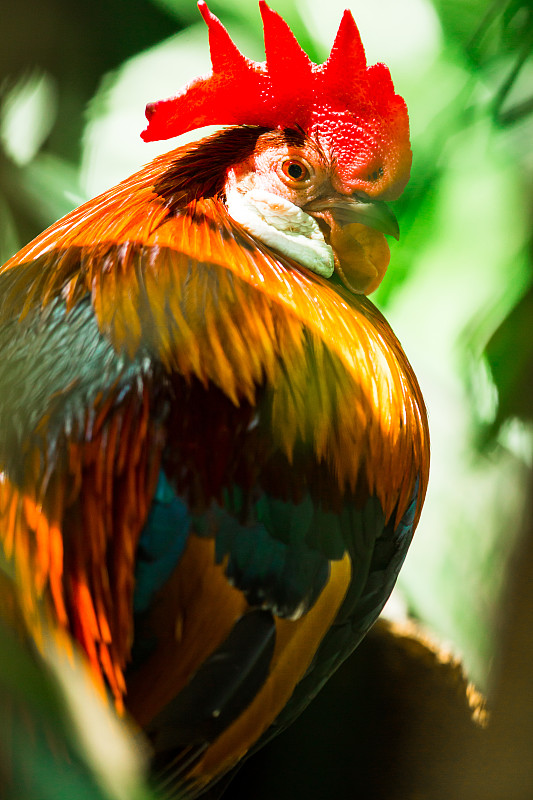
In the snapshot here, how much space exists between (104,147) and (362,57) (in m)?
0.27

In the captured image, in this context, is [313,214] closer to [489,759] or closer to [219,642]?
[219,642]

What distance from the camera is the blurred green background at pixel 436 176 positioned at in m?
0.63

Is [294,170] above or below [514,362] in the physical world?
above

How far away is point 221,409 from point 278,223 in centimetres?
20

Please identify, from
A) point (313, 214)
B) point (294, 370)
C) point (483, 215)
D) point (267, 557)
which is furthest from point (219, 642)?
point (483, 215)

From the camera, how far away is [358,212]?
0.63m

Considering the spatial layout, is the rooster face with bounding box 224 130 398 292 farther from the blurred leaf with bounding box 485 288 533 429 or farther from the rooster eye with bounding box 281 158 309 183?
the blurred leaf with bounding box 485 288 533 429

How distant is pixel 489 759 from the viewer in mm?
760

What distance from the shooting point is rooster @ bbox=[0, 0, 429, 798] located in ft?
1.73

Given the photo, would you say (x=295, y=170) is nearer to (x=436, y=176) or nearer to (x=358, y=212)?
(x=358, y=212)

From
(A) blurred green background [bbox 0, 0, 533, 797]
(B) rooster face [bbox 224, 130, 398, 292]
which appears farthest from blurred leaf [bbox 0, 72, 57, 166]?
(B) rooster face [bbox 224, 130, 398, 292]

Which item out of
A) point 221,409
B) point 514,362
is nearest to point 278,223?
point 221,409

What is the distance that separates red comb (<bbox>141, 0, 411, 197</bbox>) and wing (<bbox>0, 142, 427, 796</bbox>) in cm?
9

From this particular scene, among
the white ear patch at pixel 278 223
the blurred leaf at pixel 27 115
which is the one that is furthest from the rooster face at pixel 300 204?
the blurred leaf at pixel 27 115
